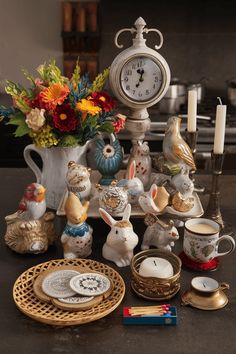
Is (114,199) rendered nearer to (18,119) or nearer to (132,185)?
(132,185)

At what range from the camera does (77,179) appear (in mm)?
1346

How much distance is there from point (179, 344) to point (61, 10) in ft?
8.52

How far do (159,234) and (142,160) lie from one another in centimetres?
30

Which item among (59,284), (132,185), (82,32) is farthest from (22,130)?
(82,32)

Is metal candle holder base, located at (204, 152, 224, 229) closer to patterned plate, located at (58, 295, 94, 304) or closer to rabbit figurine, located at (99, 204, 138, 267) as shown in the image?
rabbit figurine, located at (99, 204, 138, 267)

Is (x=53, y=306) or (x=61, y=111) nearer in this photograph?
(x=53, y=306)

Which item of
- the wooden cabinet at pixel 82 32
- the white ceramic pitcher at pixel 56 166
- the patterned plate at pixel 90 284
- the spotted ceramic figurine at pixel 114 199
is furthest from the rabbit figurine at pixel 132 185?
the wooden cabinet at pixel 82 32

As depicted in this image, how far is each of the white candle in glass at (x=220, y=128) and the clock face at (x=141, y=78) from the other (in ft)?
0.67

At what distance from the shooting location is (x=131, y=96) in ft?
4.75

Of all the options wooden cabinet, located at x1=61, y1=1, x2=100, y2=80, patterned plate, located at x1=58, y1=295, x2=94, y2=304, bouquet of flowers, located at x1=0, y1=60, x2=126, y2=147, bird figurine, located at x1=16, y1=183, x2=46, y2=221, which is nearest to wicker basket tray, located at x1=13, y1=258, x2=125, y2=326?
patterned plate, located at x1=58, y1=295, x2=94, y2=304

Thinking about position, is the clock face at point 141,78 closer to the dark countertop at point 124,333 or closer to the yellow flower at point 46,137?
the yellow flower at point 46,137

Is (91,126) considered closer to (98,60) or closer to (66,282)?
(66,282)

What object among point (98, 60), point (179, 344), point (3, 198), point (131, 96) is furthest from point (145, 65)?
point (98, 60)

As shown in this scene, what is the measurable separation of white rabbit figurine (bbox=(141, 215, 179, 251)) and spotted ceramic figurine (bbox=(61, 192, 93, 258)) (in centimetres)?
15
